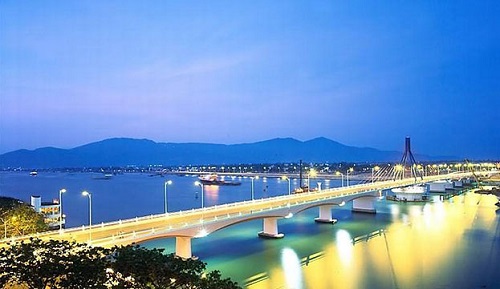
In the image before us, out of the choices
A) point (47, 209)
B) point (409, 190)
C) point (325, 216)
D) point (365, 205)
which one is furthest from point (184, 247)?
point (409, 190)

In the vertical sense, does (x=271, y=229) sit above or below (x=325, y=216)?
above

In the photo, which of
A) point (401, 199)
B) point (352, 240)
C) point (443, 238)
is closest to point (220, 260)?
point (352, 240)

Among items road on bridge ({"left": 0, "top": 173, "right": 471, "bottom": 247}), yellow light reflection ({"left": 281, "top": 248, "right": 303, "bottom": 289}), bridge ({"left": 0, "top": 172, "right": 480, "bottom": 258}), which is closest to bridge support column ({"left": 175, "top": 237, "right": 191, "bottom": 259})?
bridge ({"left": 0, "top": 172, "right": 480, "bottom": 258})

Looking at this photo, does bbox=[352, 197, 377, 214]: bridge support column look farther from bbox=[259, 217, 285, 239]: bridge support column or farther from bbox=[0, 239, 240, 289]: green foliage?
bbox=[0, 239, 240, 289]: green foliage

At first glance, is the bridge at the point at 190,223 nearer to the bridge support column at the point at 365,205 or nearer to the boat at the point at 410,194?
the bridge support column at the point at 365,205

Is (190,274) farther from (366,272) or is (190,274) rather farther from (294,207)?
(294,207)

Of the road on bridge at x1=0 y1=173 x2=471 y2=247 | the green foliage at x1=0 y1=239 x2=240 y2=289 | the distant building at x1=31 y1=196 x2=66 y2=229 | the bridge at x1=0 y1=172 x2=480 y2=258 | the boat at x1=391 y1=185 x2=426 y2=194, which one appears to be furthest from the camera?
the boat at x1=391 y1=185 x2=426 y2=194

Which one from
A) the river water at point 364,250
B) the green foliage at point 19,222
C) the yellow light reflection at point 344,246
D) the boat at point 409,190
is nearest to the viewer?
the river water at point 364,250

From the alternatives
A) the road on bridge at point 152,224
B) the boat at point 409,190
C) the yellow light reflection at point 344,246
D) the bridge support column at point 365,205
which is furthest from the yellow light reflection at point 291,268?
the boat at point 409,190

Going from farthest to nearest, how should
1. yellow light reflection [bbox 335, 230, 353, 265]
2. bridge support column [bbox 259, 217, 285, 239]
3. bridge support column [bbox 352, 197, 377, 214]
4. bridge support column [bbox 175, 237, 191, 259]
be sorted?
bridge support column [bbox 352, 197, 377, 214] → bridge support column [bbox 259, 217, 285, 239] → yellow light reflection [bbox 335, 230, 353, 265] → bridge support column [bbox 175, 237, 191, 259]

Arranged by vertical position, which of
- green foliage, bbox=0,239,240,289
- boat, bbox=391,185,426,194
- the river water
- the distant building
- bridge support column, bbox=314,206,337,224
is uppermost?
green foliage, bbox=0,239,240,289

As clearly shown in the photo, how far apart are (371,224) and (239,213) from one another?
56.5 feet

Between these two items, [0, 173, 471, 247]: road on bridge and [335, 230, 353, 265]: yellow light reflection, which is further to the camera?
[335, 230, 353, 265]: yellow light reflection

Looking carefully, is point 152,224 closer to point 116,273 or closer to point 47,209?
point 116,273
